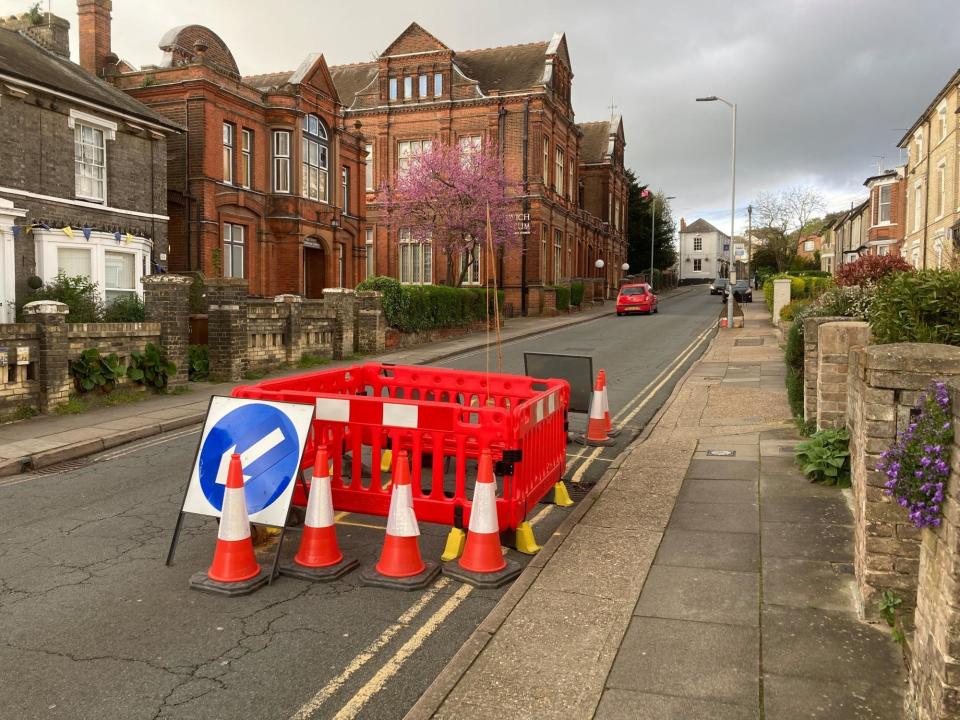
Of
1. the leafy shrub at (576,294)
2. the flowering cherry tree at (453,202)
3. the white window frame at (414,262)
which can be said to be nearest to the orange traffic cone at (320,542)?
the flowering cherry tree at (453,202)

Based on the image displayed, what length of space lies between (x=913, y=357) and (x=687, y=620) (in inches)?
82.7

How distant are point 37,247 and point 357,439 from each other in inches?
672

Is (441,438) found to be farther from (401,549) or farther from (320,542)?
(320,542)

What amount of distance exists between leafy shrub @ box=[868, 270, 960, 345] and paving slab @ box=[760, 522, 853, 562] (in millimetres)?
1712

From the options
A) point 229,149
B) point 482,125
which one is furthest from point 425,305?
point 482,125

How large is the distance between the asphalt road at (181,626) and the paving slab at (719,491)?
141 cm

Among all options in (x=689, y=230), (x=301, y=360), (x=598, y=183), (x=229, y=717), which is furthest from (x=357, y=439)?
(x=689, y=230)

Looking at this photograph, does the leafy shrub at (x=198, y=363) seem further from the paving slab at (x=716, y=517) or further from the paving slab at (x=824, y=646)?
the paving slab at (x=824, y=646)

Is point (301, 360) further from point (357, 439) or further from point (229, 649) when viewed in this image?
point (229, 649)

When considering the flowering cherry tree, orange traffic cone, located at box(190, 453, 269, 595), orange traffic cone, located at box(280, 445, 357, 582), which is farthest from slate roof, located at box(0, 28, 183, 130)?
orange traffic cone, located at box(280, 445, 357, 582)

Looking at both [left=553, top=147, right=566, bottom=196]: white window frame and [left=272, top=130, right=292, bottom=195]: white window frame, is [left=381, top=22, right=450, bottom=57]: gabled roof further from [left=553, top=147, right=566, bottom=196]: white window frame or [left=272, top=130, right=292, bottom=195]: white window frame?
[left=272, top=130, right=292, bottom=195]: white window frame

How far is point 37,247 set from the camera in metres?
19.5

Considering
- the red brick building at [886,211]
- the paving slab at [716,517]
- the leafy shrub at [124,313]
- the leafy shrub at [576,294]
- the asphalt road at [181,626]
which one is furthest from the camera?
the leafy shrub at [576,294]

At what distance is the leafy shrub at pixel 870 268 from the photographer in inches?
603
